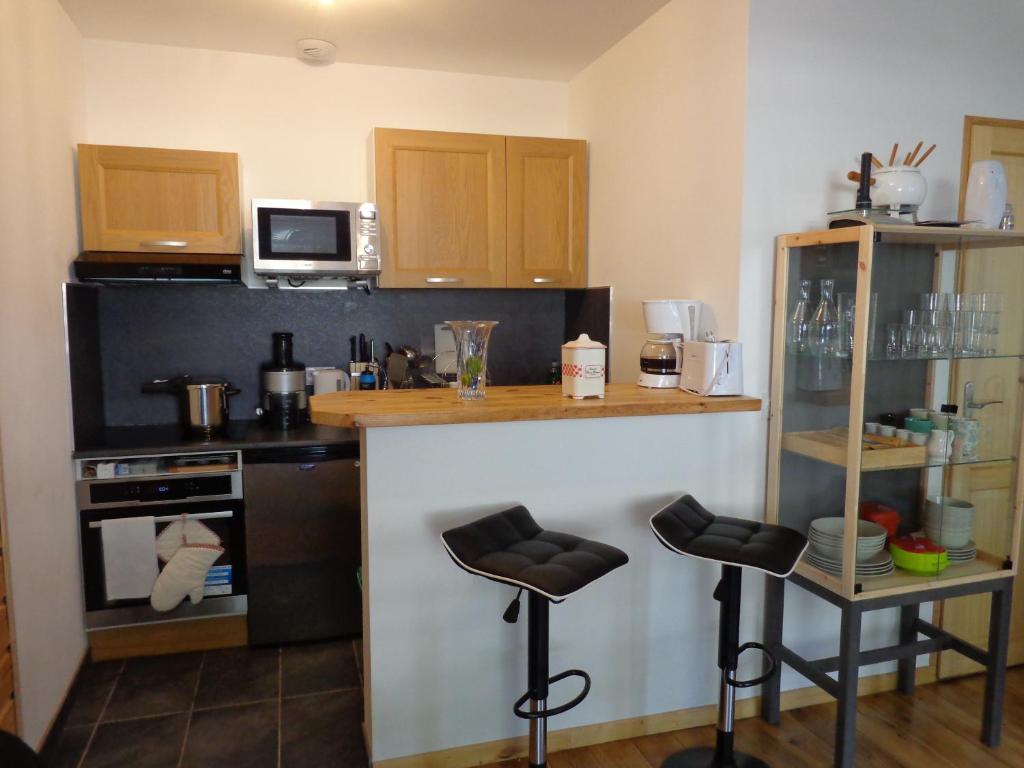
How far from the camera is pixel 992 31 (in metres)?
2.57

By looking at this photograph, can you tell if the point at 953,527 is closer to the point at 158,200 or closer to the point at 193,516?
the point at 193,516

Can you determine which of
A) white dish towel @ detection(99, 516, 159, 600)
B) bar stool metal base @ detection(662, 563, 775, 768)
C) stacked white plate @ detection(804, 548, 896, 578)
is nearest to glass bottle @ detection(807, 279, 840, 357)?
stacked white plate @ detection(804, 548, 896, 578)

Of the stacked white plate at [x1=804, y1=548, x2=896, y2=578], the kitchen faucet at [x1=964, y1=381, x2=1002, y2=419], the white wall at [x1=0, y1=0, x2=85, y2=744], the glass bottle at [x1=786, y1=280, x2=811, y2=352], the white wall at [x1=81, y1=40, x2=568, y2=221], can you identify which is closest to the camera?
the white wall at [x1=0, y1=0, x2=85, y2=744]

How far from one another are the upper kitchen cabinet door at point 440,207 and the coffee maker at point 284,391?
22.6 inches

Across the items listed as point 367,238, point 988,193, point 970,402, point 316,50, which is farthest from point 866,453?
point 316,50

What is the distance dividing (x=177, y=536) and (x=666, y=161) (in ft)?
8.01

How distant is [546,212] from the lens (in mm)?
3504

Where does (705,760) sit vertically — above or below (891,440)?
below

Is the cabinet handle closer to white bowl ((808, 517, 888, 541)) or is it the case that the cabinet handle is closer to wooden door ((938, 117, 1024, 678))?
white bowl ((808, 517, 888, 541))

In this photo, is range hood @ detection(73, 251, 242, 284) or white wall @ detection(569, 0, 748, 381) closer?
white wall @ detection(569, 0, 748, 381)

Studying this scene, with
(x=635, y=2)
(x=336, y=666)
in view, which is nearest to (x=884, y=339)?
(x=635, y=2)

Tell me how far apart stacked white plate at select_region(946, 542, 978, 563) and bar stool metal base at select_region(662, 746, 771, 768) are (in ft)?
3.01

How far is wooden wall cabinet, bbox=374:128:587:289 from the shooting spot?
3301 mm

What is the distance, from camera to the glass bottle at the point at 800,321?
7.73 ft
